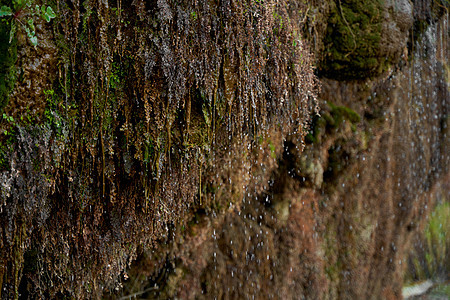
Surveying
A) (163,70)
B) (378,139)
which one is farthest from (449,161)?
(163,70)

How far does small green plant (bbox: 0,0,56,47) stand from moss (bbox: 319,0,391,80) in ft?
8.07

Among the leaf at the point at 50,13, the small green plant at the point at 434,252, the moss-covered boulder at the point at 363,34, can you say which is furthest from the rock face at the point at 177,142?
the small green plant at the point at 434,252

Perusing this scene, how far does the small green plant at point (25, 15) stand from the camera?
1659mm

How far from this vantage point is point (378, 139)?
534 cm

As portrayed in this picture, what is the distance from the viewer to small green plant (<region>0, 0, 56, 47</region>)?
5.44 feet

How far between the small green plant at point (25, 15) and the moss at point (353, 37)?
96.9 inches

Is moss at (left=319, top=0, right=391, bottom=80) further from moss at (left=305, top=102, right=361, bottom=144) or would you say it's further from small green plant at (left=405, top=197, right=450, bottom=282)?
small green plant at (left=405, top=197, right=450, bottom=282)

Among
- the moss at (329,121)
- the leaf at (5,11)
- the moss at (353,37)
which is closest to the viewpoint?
the leaf at (5,11)

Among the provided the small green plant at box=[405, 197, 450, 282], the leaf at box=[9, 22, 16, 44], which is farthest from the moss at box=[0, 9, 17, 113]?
the small green plant at box=[405, 197, 450, 282]

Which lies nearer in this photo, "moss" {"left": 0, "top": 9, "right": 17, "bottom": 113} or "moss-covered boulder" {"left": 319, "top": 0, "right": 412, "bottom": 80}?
"moss" {"left": 0, "top": 9, "right": 17, "bottom": 113}

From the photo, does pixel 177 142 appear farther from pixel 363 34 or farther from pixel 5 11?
pixel 363 34

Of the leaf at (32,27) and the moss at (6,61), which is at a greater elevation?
the leaf at (32,27)

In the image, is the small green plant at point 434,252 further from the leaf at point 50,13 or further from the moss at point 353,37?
the leaf at point 50,13

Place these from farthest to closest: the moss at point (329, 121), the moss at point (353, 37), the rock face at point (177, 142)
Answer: the moss at point (329, 121) < the moss at point (353, 37) < the rock face at point (177, 142)
